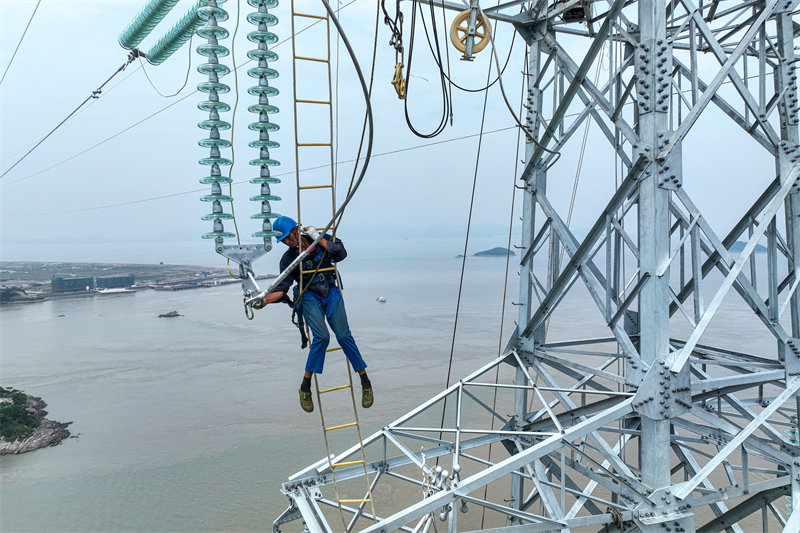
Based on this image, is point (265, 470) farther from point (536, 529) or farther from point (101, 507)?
point (536, 529)

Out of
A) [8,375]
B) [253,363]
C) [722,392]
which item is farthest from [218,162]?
[8,375]

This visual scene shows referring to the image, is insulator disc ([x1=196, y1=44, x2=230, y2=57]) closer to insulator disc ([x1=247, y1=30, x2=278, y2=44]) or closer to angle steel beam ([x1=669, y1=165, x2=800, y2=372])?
insulator disc ([x1=247, y1=30, x2=278, y2=44])

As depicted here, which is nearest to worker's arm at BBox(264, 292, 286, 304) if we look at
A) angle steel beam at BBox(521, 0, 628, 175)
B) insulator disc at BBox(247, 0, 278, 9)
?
insulator disc at BBox(247, 0, 278, 9)

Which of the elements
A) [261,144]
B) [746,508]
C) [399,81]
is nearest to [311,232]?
[261,144]

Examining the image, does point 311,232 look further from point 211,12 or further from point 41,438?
point 41,438

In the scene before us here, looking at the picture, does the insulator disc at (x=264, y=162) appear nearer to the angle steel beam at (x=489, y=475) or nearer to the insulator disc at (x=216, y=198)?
the insulator disc at (x=216, y=198)

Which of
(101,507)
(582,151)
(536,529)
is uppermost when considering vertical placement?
(582,151)

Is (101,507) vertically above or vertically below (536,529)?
below
